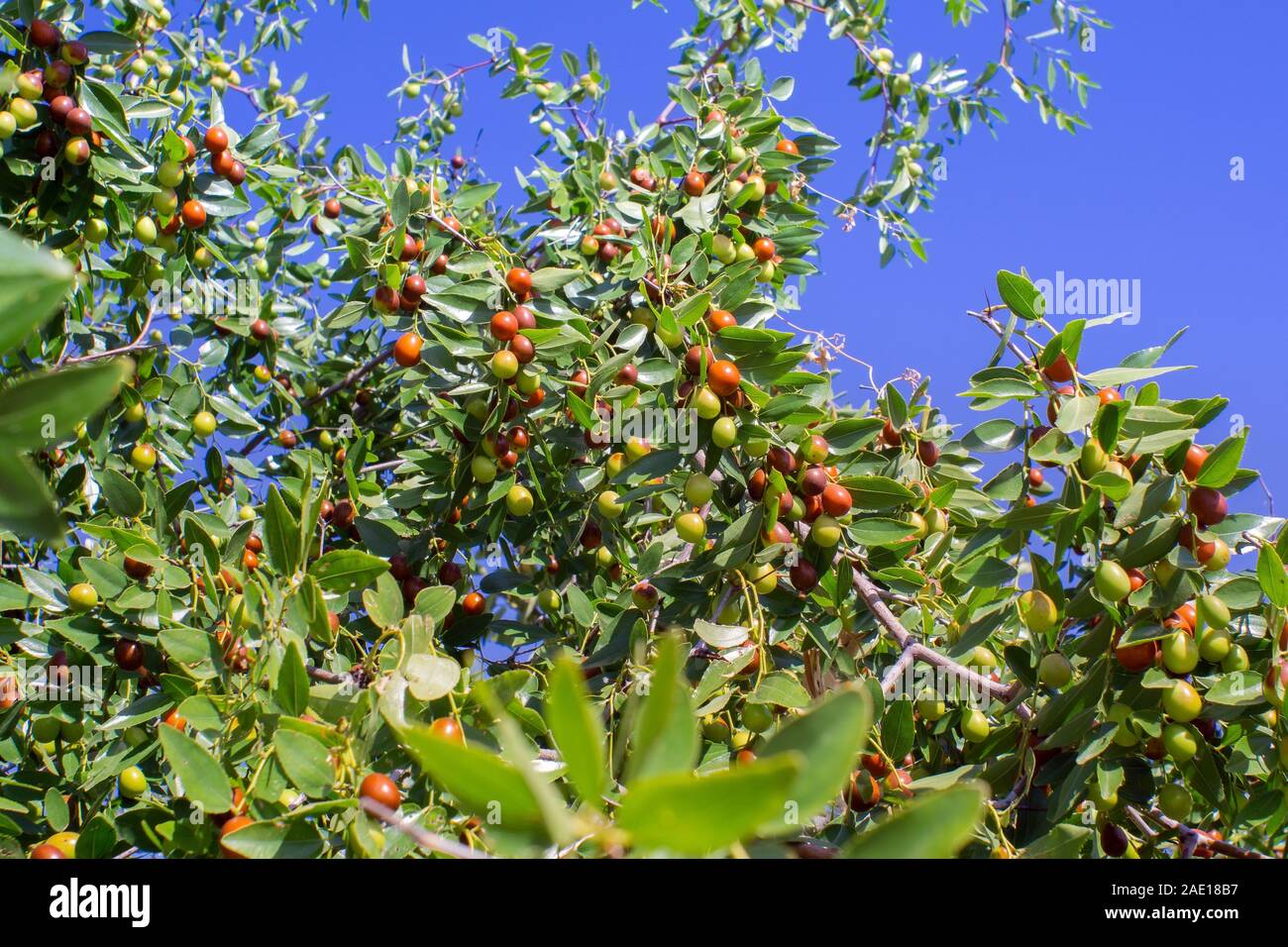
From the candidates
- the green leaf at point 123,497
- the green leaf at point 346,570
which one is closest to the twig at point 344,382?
the green leaf at point 123,497

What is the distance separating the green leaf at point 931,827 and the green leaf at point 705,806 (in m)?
0.12

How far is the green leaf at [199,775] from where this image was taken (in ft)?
3.75

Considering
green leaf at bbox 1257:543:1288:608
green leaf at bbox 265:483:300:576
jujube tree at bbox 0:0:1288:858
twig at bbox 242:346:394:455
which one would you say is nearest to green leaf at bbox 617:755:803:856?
jujube tree at bbox 0:0:1288:858

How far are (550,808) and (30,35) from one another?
303cm

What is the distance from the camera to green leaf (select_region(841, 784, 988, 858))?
563mm

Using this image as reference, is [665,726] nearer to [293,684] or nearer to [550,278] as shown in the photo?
[293,684]

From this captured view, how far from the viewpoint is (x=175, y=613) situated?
1.81 metres

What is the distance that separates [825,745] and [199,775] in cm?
94

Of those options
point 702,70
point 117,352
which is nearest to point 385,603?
point 117,352

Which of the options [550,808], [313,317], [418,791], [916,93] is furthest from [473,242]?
[916,93]

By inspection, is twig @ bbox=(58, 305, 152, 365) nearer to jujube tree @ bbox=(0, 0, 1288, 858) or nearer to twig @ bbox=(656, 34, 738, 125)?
jujube tree @ bbox=(0, 0, 1288, 858)

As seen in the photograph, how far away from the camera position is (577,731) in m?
0.54

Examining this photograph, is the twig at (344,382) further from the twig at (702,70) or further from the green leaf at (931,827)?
the green leaf at (931,827)
